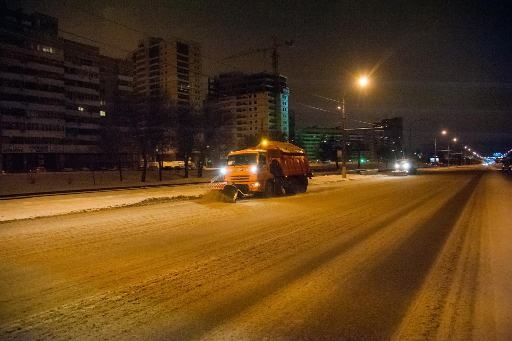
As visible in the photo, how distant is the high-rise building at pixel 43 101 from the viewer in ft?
264

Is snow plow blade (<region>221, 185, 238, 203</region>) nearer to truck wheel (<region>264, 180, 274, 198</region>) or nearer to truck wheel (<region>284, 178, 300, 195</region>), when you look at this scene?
truck wheel (<region>264, 180, 274, 198</region>)

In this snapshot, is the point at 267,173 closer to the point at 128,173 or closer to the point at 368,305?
the point at 368,305

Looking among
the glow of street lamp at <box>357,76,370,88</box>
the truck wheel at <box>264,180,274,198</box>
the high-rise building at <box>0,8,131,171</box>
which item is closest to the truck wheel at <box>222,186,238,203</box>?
the truck wheel at <box>264,180,274,198</box>

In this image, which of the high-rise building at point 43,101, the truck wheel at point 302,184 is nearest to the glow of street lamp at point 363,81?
the truck wheel at point 302,184

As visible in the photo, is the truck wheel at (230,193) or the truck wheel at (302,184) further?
the truck wheel at (302,184)

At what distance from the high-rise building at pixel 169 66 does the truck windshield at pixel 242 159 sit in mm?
160499

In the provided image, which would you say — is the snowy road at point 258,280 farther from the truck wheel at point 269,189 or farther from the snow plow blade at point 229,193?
the truck wheel at point 269,189

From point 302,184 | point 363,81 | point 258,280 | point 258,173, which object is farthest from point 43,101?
point 258,280

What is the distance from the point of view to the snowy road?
4988mm

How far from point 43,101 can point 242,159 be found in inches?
3019

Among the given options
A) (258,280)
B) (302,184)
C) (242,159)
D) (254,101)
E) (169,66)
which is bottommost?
(258,280)

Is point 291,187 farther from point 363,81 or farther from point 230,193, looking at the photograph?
point 363,81

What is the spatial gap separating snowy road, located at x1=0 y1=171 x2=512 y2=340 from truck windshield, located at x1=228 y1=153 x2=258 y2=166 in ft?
31.8

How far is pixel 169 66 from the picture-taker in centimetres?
18175
